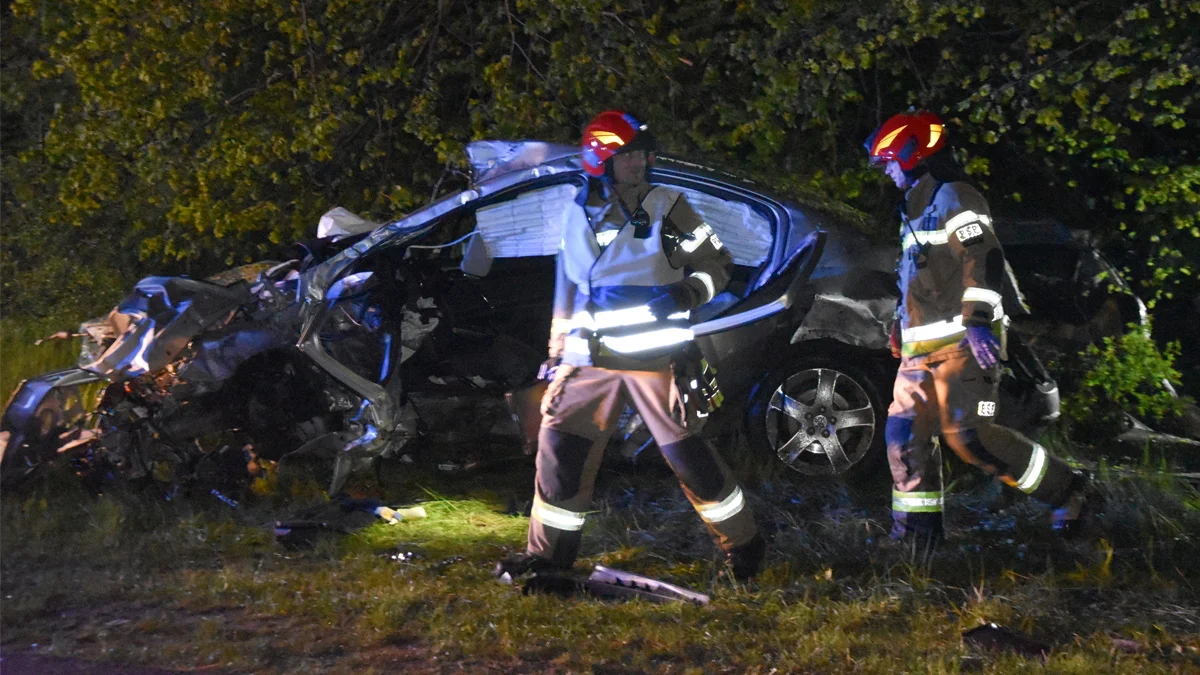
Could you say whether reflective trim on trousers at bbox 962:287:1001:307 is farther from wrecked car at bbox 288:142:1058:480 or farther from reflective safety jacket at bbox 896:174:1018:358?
wrecked car at bbox 288:142:1058:480

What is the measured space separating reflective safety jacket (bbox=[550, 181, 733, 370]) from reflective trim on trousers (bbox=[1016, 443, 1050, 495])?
1555 millimetres

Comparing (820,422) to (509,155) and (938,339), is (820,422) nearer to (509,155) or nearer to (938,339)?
(938,339)

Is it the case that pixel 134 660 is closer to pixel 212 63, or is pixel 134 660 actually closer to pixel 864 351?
pixel 864 351

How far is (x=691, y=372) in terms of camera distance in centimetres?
417

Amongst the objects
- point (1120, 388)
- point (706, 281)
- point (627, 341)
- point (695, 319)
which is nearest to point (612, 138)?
point (706, 281)

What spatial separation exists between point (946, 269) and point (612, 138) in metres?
1.51

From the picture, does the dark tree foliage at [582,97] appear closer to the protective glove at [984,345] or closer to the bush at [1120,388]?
the bush at [1120,388]

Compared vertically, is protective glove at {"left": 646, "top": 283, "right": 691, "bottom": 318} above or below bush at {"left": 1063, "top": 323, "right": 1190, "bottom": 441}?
above

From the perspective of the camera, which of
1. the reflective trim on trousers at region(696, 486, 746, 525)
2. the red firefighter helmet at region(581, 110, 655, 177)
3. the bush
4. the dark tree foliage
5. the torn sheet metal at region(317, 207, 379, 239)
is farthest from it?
the dark tree foliage

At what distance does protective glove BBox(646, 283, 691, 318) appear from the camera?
13.6 ft

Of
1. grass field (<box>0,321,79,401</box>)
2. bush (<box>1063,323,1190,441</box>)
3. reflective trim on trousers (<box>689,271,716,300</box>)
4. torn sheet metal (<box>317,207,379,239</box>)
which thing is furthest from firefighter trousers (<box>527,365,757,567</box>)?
grass field (<box>0,321,79,401</box>)

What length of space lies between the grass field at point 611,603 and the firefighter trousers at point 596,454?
9.3 inches

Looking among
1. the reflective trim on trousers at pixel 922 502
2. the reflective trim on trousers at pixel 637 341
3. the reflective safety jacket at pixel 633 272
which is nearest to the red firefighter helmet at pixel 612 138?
the reflective safety jacket at pixel 633 272

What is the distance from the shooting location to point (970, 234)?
4434 millimetres
